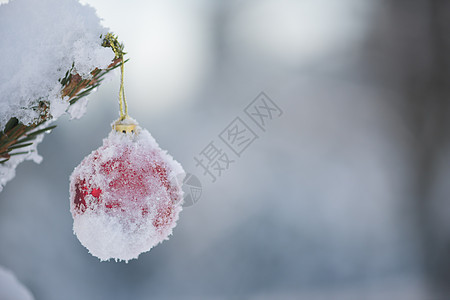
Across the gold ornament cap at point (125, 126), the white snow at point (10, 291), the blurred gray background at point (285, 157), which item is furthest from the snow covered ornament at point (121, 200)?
the blurred gray background at point (285, 157)

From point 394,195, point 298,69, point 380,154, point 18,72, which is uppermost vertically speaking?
point 18,72

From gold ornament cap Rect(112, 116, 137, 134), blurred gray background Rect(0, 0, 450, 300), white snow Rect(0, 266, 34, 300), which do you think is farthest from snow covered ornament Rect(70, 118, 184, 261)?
blurred gray background Rect(0, 0, 450, 300)

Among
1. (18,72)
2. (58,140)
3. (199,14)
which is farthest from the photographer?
(199,14)

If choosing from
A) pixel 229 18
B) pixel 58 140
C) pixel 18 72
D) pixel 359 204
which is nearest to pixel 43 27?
pixel 18 72

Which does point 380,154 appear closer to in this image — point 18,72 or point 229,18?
point 229,18

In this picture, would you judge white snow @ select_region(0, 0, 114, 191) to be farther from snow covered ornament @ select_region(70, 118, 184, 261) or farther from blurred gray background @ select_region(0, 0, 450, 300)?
blurred gray background @ select_region(0, 0, 450, 300)

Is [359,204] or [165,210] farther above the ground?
Answer: [165,210]

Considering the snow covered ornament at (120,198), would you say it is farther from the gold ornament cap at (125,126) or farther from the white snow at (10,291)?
the white snow at (10,291)
